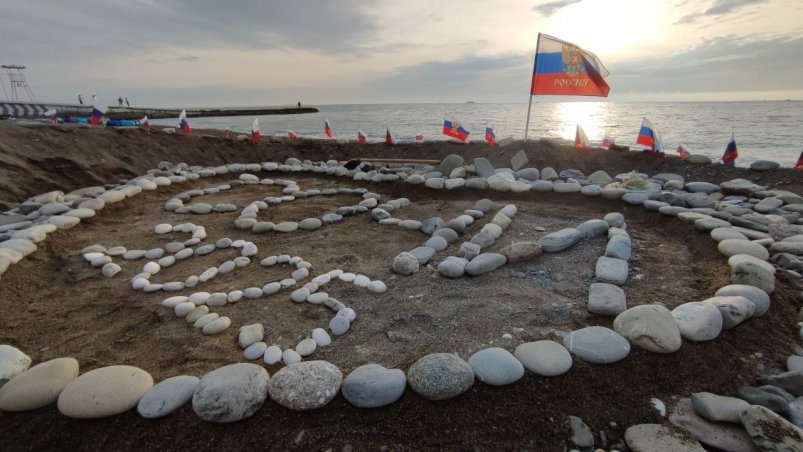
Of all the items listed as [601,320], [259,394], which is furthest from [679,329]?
[259,394]

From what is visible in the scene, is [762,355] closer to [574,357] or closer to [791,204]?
[574,357]

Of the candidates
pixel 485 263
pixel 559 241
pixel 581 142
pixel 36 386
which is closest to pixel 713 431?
pixel 485 263

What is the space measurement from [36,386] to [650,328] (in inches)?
155

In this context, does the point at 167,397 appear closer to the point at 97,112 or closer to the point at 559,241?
the point at 559,241

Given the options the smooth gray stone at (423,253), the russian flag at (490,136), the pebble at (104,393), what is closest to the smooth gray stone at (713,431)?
the smooth gray stone at (423,253)

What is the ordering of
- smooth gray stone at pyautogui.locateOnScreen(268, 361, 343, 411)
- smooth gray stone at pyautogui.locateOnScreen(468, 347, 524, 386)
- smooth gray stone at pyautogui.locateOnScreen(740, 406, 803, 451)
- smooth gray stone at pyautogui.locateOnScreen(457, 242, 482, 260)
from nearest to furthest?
1. smooth gray stone at pyautogui.locateOnScreen(740, 406, 803, 451)
2. smooth gray stone at pyautogui.locateOnScreen(268, 361, 343, 411)
3. smooth gray stone at pyautogui.locateOnScreen(468, 347, 524, 386)
4. smooth gray stone at pyautogui.locateOnScreen(457, 242, 482, 260)

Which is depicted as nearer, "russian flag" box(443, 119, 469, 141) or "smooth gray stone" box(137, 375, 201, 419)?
"smooth gray stone" box(137, 375, 201, 419)

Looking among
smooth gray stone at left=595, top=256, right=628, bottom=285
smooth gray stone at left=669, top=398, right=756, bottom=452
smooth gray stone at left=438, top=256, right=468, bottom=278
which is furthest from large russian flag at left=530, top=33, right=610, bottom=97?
smooth gray stone at left=669, top=398, right=756, bottom=452

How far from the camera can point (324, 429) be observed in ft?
7.07

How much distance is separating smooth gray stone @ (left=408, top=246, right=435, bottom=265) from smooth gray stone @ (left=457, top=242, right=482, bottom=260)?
13.4 inches

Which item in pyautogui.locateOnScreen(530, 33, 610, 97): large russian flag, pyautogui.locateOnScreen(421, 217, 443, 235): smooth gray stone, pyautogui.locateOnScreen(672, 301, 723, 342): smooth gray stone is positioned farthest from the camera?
pyautogui.locateOnScreen(530, 33, 610, 97): large russian flag

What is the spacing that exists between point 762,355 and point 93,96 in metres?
14.1

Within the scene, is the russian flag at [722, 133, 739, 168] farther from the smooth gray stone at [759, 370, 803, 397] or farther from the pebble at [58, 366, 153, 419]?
the pebble at [58, 366, 153, 419]

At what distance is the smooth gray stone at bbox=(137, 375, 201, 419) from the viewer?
7.32ft
